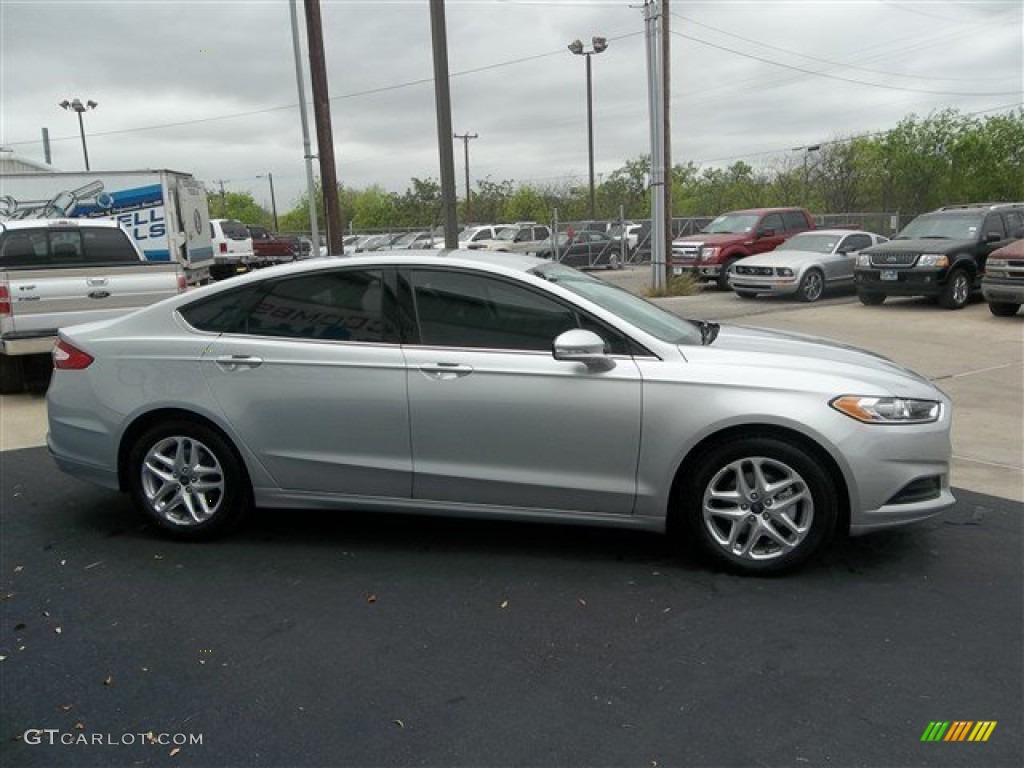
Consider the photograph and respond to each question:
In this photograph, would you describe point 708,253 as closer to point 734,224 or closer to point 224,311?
point 734,224

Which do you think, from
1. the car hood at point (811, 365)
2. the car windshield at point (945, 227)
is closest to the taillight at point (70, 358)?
the car hood at point (811, 365)

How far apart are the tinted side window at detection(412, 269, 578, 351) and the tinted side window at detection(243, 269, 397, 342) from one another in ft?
0.68

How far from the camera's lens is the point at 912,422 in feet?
12.6

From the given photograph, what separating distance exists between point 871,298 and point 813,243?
2.74m

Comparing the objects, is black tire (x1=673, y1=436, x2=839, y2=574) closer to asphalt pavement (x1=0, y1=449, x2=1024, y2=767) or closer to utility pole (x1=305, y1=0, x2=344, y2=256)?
asphalt pavement (x1=0, y1=449, x2=1024, y2=767)

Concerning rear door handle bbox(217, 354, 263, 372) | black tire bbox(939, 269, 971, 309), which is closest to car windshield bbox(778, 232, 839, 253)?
black tire bbox(939, 269, 971, 309)

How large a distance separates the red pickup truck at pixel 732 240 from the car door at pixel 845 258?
7.04 ft

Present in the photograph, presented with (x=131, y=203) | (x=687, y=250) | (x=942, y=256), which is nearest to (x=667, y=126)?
(x=687, y=250)

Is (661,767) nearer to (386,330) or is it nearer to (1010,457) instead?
(386,330)

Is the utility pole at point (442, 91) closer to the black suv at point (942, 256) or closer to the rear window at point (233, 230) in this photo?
the black suv at point (942, 256)

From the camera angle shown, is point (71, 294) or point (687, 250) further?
point (687, 250)

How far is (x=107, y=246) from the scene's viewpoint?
35.3 feet

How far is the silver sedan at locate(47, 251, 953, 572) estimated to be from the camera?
3.80 m

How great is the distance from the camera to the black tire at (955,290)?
14.4 meters
